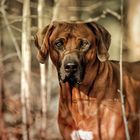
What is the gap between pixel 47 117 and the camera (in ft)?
11.4

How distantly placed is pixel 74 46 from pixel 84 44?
0.05 m

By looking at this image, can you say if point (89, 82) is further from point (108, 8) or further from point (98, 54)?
point (108, 8)

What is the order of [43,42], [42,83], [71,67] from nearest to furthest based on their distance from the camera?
[71,67] < [43,42] < [42,83]

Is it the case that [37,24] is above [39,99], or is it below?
above

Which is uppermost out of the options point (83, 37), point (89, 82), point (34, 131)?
point (83, 37)

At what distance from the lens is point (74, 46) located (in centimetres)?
332

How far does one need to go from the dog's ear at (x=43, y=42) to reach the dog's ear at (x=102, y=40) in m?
Result: 0.21

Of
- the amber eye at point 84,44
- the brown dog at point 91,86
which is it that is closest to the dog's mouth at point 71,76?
the brown dog at point 91,86

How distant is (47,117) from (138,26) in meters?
0.62

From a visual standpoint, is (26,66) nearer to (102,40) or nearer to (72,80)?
(72,80)

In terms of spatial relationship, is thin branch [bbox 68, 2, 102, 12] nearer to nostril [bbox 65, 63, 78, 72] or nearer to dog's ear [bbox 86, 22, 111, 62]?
dog's ear [bbox 86, 22, 111, 62]

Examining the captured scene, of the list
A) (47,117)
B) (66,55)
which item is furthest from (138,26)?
(47,117)

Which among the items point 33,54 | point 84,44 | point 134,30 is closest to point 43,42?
point 33,54

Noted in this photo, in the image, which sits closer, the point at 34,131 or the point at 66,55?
the point at 66,55
